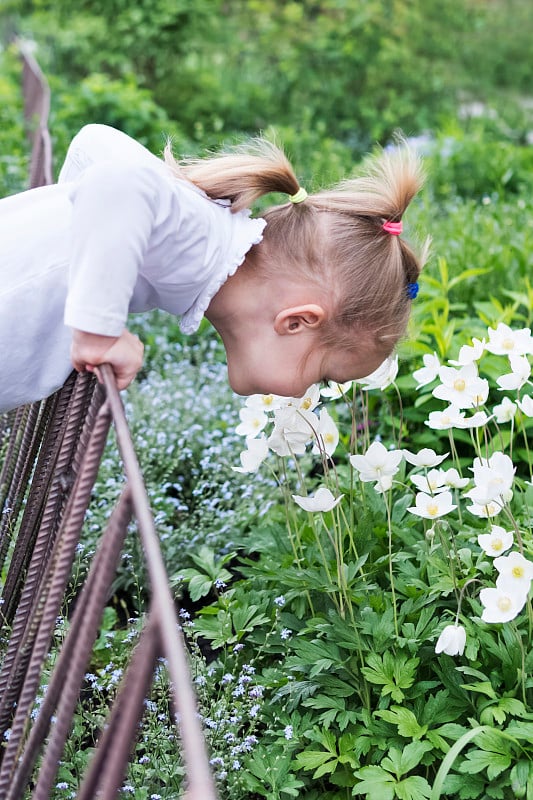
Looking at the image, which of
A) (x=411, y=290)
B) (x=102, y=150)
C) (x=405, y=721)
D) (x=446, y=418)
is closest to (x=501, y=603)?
(x=405, y=721)

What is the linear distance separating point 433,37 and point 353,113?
5.54 ft

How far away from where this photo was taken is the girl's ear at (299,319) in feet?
6.14

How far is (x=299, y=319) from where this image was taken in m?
1.91

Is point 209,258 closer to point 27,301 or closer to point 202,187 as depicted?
point 202,187

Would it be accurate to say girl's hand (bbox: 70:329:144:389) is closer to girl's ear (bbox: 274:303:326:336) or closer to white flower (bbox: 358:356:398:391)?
girl's ear (bbox: 274:303:326:336)

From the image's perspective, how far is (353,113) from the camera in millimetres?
8195

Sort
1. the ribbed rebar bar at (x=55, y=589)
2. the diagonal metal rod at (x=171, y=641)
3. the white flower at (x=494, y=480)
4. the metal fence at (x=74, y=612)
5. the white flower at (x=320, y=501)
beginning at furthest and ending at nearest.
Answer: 1. the white flower at (x=320, y=501)
2. the white flower at (x=494, y=480)
3. the ribbed rebar bar at (x=55, y=589)
4. the metal fence at (x=74, y=612)
5. the diagonal metal rod at (x=171, y=641)

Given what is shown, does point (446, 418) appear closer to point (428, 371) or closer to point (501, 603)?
point (428, 371)

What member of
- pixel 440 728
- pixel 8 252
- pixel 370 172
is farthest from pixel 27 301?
pixel 440 728

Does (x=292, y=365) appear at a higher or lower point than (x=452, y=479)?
higher

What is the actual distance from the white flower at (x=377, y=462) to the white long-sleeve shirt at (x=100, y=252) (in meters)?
0.44

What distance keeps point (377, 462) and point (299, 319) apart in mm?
335

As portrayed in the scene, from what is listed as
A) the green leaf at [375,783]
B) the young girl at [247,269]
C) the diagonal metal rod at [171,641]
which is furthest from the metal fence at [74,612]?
the green leaf at [375,783]

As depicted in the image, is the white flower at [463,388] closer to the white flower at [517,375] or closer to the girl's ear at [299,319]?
the white flower at [517,375]
